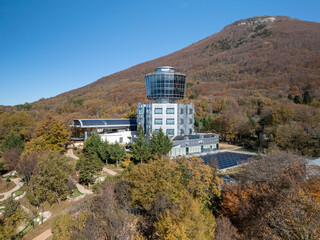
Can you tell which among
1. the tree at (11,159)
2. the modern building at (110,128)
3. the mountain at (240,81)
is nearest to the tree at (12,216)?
the tree at (11,159)

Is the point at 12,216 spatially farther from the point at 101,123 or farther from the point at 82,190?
the point at 101,123

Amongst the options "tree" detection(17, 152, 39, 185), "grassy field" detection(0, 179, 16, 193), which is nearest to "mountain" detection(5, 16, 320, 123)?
"grassy field" detection(0, 179, 16, 193)

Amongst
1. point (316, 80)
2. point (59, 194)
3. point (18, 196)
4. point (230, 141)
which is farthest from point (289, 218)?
point (316, 80)

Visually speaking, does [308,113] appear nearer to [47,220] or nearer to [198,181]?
Result: [198,181]

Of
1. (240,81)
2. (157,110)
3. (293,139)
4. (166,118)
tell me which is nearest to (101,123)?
(157,110)

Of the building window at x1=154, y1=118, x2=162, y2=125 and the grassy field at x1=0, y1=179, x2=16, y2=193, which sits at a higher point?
the building window at x1=154, y1=118, x2=162, y2=125

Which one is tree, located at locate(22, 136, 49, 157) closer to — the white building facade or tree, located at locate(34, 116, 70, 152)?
tree, located at locate(34, 116, 70, 152)

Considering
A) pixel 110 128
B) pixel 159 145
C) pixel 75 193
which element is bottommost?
pixel 75 193
